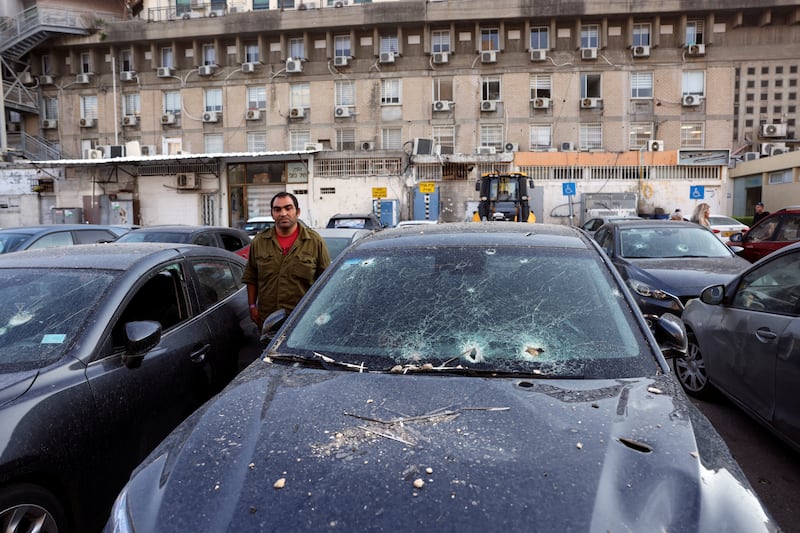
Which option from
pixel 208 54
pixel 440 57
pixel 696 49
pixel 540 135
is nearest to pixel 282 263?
pixel 540 135

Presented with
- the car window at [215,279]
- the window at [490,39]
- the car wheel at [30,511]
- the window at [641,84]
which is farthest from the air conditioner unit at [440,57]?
the car wheel at [30,511]

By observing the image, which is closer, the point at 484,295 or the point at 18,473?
the point at 18,473

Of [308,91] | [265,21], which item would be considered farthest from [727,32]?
[265,21]

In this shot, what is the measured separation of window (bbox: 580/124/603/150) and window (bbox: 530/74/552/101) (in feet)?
9.25

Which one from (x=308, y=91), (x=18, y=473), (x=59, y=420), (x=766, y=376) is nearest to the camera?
(x=18, y=473)

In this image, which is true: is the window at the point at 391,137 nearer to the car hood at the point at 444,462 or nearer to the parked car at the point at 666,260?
the parked car at the point at 666,260

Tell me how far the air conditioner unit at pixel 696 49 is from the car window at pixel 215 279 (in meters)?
31.9

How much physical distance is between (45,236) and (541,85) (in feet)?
90.0

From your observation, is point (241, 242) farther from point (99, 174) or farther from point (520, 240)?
point (99, 174)

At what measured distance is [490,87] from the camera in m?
30.7

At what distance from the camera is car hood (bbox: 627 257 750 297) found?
6066 millimetres

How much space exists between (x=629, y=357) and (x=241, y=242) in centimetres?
885

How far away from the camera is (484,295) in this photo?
8.39 ft

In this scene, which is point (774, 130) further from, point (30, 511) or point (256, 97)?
point (30, 511)
